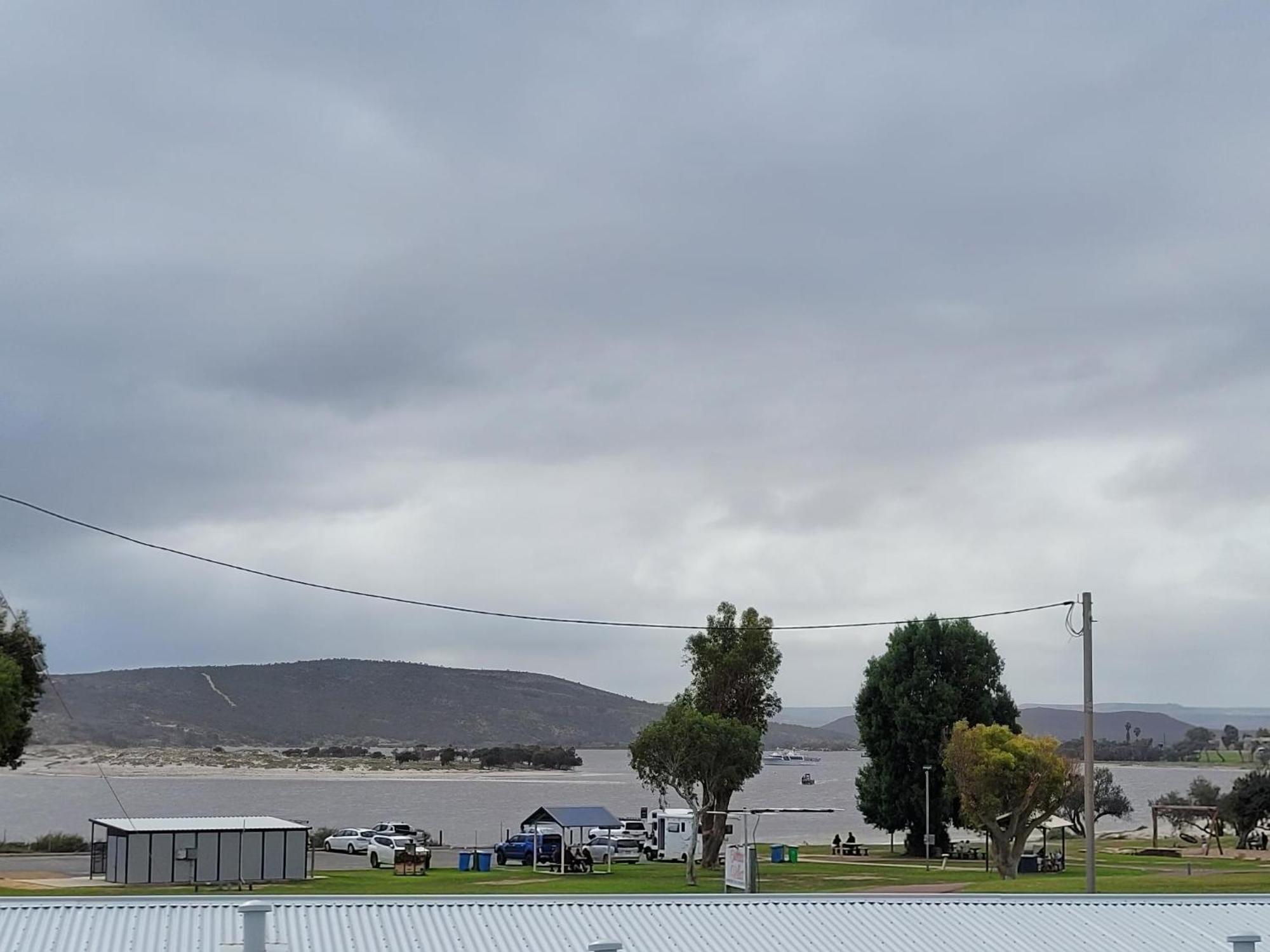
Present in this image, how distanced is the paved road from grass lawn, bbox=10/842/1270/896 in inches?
171

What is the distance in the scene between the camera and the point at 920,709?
79.1m

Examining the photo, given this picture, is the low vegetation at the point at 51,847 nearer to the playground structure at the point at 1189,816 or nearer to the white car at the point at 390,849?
the white car at the point at 390,849

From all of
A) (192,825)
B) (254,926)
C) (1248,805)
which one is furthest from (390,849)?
(254,926)

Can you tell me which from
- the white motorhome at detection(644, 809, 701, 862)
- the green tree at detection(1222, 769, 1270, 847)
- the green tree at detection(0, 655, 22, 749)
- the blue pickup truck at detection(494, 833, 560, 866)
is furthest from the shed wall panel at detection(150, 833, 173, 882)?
the green tree at detection(1222, 769, 1270, 847)

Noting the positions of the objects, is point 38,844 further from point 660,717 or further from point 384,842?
point 660,717

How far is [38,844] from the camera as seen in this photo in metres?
70.8

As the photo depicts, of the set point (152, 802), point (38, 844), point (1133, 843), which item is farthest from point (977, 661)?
point (152, 802)

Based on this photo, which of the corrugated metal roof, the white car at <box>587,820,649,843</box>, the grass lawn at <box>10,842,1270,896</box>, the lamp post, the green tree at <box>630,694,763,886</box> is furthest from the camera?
the lamp post

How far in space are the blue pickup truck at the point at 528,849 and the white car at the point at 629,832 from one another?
5909 millimetres

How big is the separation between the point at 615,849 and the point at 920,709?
62.9ft

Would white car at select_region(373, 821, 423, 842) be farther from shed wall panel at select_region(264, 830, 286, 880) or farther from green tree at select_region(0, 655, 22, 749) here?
green tree at select_region(0, 655, 22, 749)

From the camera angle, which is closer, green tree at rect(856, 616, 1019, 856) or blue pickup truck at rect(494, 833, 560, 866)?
blue pickup truck at rect(494, 833, 560, 866)

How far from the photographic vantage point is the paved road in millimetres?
56344

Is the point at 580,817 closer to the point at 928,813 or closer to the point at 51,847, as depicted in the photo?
the point at 928,813
